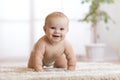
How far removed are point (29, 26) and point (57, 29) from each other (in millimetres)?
2332

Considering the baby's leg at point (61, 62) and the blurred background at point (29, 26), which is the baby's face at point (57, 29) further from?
the blurred background at point (29, 26)

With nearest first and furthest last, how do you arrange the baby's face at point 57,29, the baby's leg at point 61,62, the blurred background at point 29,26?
the baby's face at point 57,29, the baby's leg at point 61,62, the blurred background at point 29,26

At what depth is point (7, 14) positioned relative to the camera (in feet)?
11.2

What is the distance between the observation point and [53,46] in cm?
115

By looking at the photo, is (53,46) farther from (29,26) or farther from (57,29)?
(29,26)

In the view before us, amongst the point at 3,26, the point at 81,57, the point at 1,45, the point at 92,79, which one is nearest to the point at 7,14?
the point at 3,26

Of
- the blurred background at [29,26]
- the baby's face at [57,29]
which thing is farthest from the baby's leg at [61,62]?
the blurred background at [29,26]

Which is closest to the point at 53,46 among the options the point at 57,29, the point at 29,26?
the point at 57,29

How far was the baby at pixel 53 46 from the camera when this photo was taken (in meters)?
1.12

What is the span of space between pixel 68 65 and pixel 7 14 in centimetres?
236

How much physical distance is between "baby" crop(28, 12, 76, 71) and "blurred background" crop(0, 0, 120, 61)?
2235mm

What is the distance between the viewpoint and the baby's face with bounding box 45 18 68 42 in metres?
1.11

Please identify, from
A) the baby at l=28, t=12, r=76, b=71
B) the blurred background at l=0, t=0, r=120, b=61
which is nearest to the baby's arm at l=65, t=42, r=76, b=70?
the baby at l=28, t=12, r=76, b=71

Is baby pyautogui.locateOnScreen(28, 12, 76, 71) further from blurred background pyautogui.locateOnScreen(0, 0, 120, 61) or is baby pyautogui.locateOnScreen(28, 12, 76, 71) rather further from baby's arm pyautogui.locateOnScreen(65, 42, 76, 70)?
blurred background pyautogui.locateOnScreen(0, 0, 120, 61)
